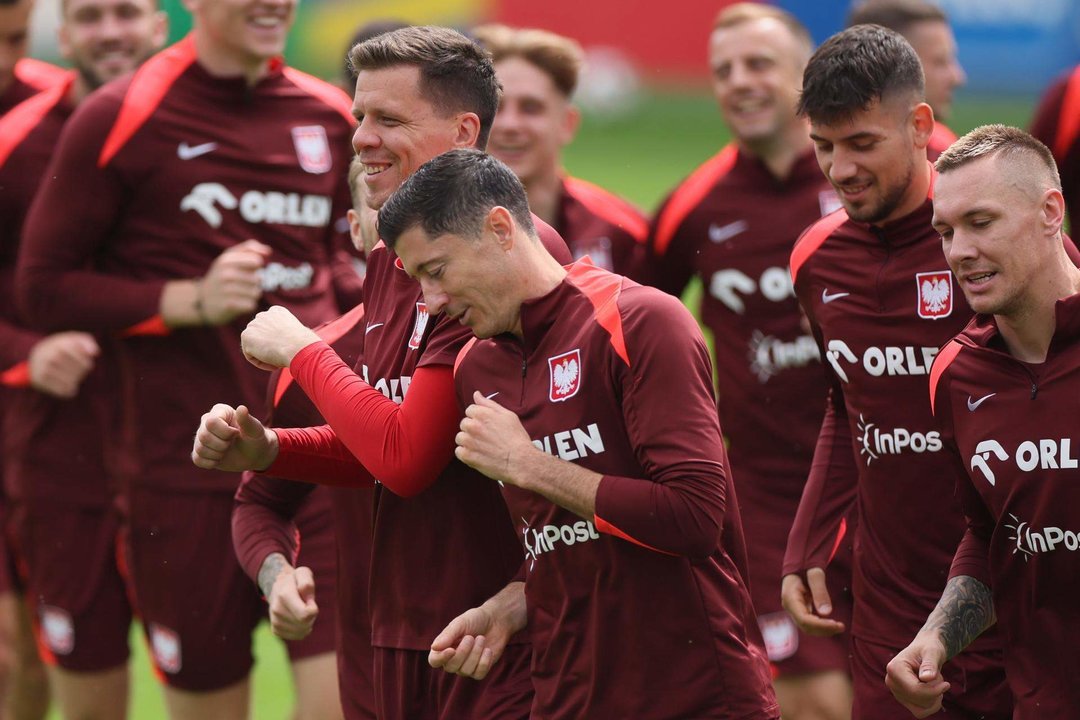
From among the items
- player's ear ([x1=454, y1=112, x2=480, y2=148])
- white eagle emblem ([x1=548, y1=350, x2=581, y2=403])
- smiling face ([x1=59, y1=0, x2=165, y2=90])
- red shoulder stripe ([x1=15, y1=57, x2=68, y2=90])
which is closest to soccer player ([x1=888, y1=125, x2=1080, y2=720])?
white eagle emblem ([x1=548, y1=350, x2=581, y2=403])

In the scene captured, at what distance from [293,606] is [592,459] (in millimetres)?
1148

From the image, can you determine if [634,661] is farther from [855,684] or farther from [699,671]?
[855,684]

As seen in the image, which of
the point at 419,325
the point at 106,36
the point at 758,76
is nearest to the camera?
the point at 419,325

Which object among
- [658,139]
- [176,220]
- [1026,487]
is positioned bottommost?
[658,139]

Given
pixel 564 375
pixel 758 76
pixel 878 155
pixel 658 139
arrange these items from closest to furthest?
pixel 564 375 < pixel 878 155 < pixel 758 76 < pixel 658 139

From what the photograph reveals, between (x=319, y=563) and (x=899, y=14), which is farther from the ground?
(x=899, y=14)

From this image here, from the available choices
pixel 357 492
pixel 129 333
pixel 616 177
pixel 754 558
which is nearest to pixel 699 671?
pixel 357 492

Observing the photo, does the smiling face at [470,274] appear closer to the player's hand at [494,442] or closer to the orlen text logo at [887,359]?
the player's hand at [494,442]

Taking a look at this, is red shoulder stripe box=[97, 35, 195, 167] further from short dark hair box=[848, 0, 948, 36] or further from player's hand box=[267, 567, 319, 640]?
short dark hair box=[848, 0, 948, 36]

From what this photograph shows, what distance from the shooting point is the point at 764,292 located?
7410 millimetres

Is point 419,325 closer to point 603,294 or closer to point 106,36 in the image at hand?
point 603,294

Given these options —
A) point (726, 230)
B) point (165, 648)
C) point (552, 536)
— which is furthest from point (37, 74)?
point (552, 536)

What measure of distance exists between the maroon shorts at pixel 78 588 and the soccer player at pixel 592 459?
141 inches

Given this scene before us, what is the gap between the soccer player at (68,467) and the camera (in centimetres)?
772
